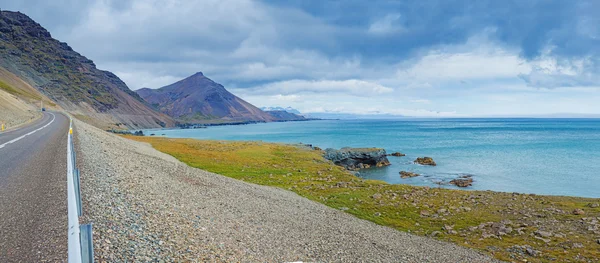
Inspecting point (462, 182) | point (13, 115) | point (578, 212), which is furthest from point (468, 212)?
point (13, 115)

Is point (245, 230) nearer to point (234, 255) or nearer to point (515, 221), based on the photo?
point (234, 255)

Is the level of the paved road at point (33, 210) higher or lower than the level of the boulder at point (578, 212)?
higher

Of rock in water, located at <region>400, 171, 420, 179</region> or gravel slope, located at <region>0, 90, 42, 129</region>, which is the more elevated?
gravel slope, located at <region>0, 90, 42, 129</region>

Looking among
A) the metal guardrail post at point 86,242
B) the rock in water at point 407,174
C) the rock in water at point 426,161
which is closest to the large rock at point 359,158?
the rock in water at point 426,161

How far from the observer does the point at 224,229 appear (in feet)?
53.0

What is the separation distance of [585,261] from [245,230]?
19527 millimetres

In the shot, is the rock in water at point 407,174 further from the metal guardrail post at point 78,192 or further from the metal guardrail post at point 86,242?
the metal guardrail post at point 86,242

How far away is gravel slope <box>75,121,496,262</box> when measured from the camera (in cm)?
1073

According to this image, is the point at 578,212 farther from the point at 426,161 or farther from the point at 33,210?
the point at 426,161

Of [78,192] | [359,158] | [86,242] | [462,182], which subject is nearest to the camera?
[86,242]

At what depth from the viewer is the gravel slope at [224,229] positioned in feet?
35.2

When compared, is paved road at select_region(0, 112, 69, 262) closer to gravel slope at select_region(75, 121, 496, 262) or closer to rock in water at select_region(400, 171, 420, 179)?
gravel slope at select_region(75, 121, 496, 262)

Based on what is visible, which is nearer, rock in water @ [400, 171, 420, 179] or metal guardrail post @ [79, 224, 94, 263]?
metal guardrail post @ [79, 224, 94, 263]

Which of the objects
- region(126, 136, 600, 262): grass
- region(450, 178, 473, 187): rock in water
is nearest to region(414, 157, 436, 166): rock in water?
region(450, 178, 473, 187): rock in water
